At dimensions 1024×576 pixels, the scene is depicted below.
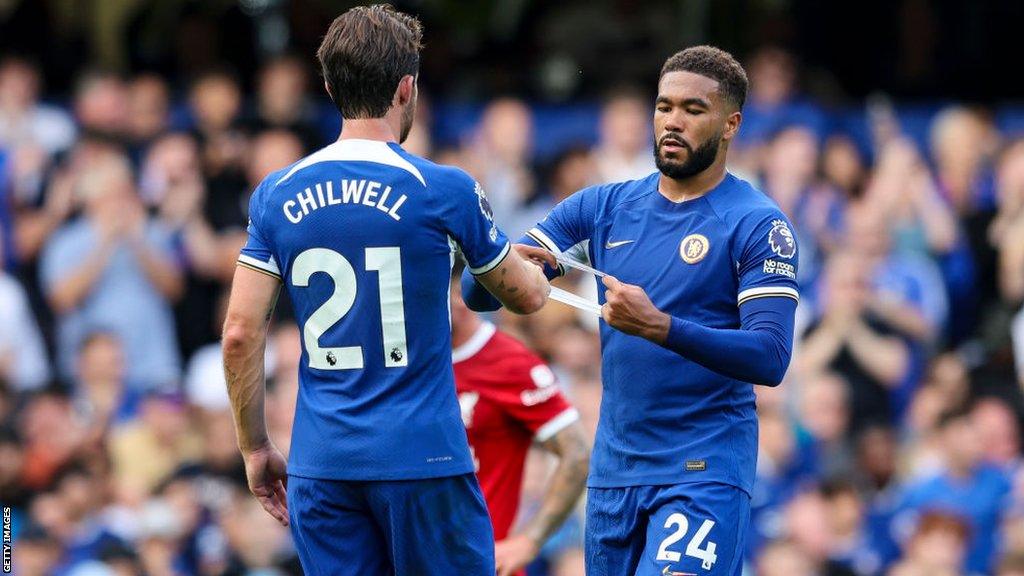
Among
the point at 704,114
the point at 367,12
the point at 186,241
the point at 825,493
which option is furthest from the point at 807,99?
the point at 367,12

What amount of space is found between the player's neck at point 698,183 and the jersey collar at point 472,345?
4.46ft

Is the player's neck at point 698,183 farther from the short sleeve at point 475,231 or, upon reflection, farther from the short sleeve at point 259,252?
the short sleeve at point 259,252

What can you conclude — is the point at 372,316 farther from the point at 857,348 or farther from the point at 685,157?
the point at 857,348

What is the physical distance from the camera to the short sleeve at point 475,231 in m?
6.23

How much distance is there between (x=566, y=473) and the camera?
8078 millimetres

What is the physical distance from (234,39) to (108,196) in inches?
114

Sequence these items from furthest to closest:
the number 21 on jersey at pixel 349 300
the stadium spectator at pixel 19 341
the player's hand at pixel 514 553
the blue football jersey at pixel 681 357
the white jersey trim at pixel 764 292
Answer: the stadium spectator at pixel 19 341 → the player's hand at pixel 514 553 → the blue football jersey at pixel 681 357 → the white jersey trim at pixel 764 292 → the number 21 on jersey at pixel 349 300

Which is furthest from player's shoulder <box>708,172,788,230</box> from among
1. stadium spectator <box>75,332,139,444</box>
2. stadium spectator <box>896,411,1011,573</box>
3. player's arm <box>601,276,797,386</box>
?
stadium spectator <box>75,332,139,444</box>

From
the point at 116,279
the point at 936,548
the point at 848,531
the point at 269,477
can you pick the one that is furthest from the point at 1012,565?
the point at 116,279

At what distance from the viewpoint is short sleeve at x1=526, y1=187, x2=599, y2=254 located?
7.31m

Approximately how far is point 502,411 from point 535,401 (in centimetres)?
15

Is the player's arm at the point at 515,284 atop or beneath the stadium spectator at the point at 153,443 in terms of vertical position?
atop

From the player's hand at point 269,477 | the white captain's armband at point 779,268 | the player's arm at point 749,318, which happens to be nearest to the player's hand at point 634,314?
the player's arm at point 749,318

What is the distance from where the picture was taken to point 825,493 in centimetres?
1149
